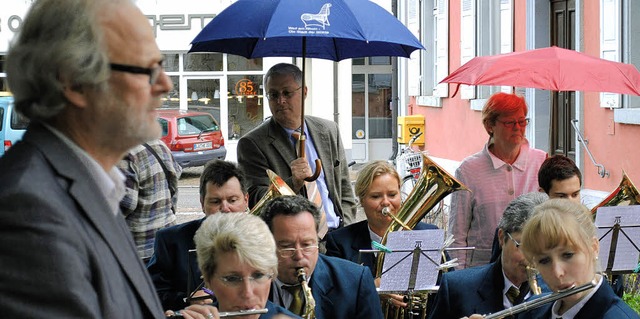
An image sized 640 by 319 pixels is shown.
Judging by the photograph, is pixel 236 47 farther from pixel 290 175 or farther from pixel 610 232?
pixel 610 232

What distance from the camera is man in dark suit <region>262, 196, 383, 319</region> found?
491cm

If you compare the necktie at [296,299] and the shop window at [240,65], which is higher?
the shop window at [240,65]

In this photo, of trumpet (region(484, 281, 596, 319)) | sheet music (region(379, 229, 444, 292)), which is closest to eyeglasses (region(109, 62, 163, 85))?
trumpet (region(484, 281, 596, 319))

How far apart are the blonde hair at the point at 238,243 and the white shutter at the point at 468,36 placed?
1376cm

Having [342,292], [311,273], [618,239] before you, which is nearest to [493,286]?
[342,292]

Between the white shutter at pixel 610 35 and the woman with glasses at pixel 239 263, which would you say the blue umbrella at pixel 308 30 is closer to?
the woman with glasses at pixel 239 263

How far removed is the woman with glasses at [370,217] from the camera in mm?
6148

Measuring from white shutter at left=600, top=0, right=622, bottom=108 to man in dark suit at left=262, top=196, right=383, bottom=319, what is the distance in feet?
23.3

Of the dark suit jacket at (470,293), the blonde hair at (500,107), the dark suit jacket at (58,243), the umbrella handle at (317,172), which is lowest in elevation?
the dark suit jacket at (470,293)

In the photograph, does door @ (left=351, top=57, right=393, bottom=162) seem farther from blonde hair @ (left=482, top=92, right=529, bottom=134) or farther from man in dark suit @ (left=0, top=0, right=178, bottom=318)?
man in dark suit @ (left=0, top=0, right=178, bottom=318)

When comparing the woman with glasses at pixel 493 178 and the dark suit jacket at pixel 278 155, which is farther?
the dark suit jacket at pixel 278 155

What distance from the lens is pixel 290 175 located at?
7.09 metres

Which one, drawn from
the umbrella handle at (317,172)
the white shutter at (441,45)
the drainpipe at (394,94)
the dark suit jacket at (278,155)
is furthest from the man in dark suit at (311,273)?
the drainpipe at (394,94)

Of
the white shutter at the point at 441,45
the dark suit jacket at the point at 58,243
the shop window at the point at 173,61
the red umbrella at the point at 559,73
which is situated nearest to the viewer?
the dark suit jacket at the point at 58,243
